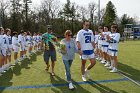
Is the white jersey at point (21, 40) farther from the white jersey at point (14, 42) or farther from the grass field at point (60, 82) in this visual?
the grass field at point (60, 82)

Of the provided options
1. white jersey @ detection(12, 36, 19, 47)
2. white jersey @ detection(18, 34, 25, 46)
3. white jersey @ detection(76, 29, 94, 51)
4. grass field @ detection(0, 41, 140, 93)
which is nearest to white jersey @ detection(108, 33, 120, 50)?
grass field @ detection(0, 41, 140, 93)

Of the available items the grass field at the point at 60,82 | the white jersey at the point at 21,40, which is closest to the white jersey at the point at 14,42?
the white jersey at the point at 21,40

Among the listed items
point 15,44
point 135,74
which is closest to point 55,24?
point 15,44

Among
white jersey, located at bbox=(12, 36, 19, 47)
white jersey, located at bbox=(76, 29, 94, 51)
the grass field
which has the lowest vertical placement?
the grass field

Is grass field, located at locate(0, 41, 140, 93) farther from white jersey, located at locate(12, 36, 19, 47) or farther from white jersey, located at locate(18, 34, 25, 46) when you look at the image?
white jersey, located at locate(18, 34, 25, 46)

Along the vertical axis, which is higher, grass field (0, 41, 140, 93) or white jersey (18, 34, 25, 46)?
white jersey (18, 34, 25, 46)

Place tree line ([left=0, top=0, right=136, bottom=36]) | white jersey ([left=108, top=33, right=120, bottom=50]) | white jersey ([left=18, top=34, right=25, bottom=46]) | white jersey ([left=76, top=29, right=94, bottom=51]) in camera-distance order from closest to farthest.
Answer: white jersey ([left=76, top=29, right=94, bottom=51]), white jersey ([left=108, top=33, right=120, bottom=50]), white jersey ([left=18, top=34, right=25, bottom=46]), tree line ([left=0, top=0, right=136, bottom=36])

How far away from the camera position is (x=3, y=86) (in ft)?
34.4

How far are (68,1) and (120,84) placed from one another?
79.7 meters

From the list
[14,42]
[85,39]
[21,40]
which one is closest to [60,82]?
[85,39]

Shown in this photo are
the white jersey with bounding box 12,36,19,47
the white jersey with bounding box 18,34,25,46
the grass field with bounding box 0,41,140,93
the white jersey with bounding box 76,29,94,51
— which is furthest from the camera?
the white jersey with bounding box 18,34,25,46

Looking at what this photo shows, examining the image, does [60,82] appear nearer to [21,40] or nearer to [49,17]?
[21,40]

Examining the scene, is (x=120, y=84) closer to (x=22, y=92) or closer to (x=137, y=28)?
(x=22, y=92)

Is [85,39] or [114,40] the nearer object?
[85,39]
